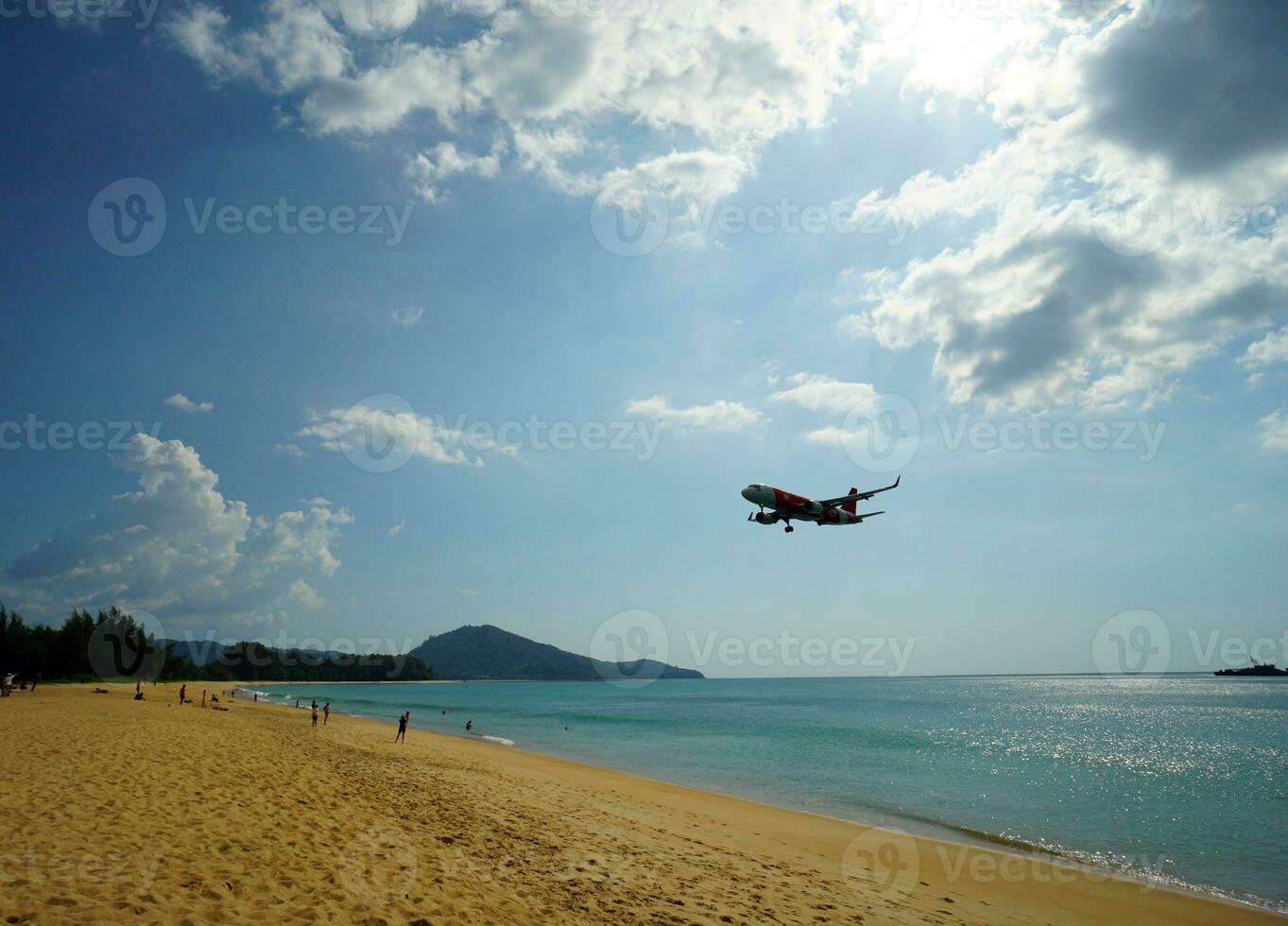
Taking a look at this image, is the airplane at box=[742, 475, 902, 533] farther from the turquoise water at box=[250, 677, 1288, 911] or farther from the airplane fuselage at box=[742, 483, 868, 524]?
the turquoise water at box=[250, 677, 1288, 911]

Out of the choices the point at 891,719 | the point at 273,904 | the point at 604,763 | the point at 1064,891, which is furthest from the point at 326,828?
the point at 891,719

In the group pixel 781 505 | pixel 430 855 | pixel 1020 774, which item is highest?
pixel 781 505

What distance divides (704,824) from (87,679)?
12010cm

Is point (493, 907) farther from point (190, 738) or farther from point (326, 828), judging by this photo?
point (190, 738)

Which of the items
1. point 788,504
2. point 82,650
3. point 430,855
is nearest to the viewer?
point 430,855

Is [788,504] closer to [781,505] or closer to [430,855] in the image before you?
[781,505]

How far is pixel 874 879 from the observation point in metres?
17.2

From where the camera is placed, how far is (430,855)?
13.3 m

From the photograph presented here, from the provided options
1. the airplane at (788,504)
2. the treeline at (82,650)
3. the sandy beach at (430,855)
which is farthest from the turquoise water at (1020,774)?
the treeline at (82,650)

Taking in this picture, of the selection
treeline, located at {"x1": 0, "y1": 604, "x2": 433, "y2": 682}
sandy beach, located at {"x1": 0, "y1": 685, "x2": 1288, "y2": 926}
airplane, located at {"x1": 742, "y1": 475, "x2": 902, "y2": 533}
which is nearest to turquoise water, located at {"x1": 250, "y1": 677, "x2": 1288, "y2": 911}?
sandy beach, located at {"x1": 0, "y1": 685, "x2": 1288, "y2": 926}

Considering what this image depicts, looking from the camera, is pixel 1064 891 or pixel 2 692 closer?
pixel 1064 891

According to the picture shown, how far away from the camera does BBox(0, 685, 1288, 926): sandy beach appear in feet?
33.2

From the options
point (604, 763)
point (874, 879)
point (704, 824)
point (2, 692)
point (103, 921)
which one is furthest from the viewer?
point (2, 692)

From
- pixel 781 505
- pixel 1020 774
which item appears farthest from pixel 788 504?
pixel 1020 774
